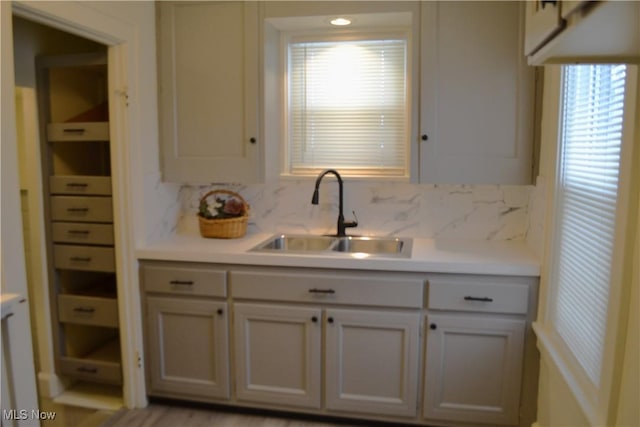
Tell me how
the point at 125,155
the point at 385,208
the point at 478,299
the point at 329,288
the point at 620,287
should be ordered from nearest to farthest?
1. the point at 620,287
2. the point at 478,299
3. the point at 329,288
4. the point at 125,155
5. the point at 385,208

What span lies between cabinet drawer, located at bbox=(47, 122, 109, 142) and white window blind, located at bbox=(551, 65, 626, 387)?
2123 millimetres

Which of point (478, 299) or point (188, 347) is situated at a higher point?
point (478, 299)

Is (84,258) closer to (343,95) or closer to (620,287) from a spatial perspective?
(343,95)

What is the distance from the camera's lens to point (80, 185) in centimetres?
260

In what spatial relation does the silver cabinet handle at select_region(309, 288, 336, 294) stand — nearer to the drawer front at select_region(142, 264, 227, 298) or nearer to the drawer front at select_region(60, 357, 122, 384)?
the drawer front at select_region(142, 264, 227, 298)

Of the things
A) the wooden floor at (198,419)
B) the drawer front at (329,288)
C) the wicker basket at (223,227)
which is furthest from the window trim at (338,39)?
the wooden floor at (198,419)

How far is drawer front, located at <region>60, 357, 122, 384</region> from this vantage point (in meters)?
2.64

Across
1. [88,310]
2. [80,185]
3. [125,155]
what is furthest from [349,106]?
[88,310]

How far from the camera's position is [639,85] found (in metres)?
1.27

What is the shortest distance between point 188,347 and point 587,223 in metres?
1.89

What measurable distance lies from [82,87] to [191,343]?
158 cm

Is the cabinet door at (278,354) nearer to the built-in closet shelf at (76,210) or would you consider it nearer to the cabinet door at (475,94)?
the built-in closet shelf at (76,210)

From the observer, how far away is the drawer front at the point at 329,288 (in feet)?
7.31

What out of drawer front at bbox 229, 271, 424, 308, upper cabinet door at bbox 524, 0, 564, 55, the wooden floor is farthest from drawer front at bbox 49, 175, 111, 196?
upper cabinet door at bbox 524, 0, 564, 55
